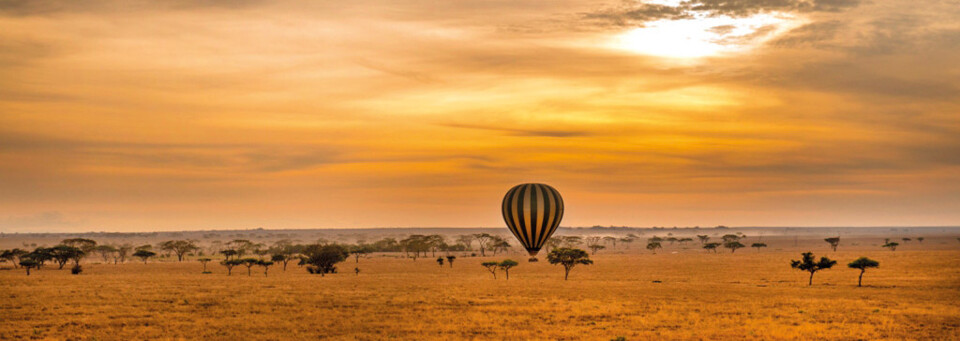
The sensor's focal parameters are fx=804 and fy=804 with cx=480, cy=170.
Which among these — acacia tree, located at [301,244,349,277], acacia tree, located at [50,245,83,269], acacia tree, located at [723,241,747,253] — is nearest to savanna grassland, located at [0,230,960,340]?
acacia tree, located at [301,244,349,277]

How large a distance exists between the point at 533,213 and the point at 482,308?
10.4 m

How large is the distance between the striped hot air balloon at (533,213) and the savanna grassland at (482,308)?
16.5ft

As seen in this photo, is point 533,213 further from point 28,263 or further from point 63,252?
point 63,252

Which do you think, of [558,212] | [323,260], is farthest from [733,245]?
[558,212]

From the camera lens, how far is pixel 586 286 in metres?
79.3

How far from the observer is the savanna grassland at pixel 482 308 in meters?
48.2

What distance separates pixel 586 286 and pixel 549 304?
18033 mm

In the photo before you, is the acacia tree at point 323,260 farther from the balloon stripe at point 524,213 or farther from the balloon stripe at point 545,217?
the balloon stripe at point 545,217

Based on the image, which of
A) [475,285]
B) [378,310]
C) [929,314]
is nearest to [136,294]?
[378,310]

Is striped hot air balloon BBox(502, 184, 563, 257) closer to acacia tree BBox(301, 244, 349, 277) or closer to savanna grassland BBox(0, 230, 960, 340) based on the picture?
savanna grassland BBox(0, 230, 960, 340)

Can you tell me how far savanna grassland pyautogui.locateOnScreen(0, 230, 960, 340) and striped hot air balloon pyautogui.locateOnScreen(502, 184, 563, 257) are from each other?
5.02 meters

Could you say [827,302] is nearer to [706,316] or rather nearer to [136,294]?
[706,316]

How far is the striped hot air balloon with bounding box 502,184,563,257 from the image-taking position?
66.0 meters

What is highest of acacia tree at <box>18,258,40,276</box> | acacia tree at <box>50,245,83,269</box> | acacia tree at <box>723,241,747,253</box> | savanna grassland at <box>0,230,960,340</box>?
acacia tree at <box>723,241,747,253</box>
